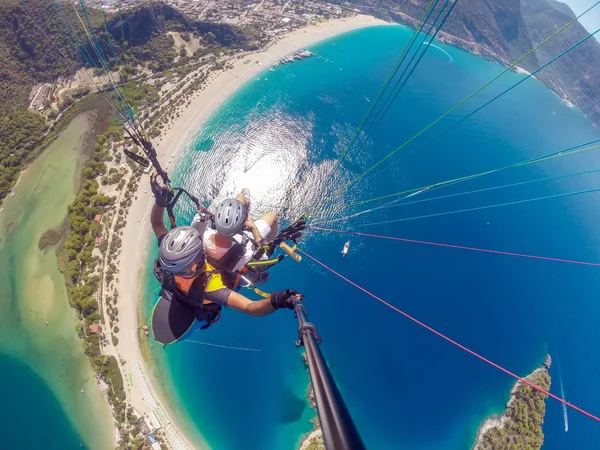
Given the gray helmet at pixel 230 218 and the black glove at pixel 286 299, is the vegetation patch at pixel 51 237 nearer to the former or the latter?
the gray helmet at pixel 230 218

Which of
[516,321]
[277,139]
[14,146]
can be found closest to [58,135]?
[14,146]

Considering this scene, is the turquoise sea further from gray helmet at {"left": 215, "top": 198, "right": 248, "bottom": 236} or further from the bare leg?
gray helmet at {"left": 215, "top": 198, "right": 248, "bottom": 236}

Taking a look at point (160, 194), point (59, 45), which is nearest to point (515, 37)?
point (59, 45)

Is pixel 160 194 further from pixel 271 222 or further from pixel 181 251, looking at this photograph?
pixel 271 222

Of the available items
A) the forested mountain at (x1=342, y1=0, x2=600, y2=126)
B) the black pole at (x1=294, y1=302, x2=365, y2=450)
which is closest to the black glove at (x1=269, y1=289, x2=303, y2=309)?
the black pole at (x1=294, y1=302, x2=365, y2=450)

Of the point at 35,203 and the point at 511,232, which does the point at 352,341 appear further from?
the point at 35,203

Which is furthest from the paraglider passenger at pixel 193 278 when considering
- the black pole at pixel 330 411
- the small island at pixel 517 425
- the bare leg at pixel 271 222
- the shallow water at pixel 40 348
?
the small island at pixel 517 425
